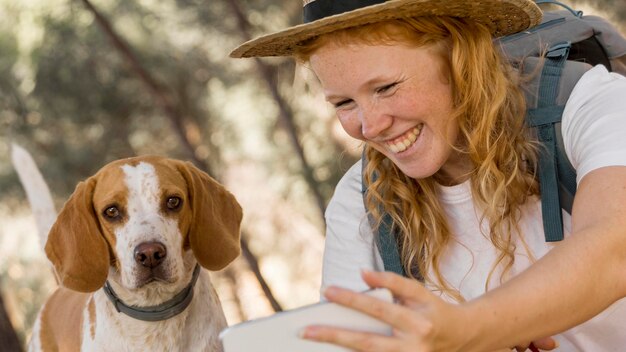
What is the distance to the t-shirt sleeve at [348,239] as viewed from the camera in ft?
8.69

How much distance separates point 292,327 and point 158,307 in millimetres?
2049

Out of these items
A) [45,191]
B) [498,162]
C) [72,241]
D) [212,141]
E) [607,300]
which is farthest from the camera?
[212,141]

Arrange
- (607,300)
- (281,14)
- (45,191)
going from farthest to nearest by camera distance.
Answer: (281,14)
(45,191)
(607,300)

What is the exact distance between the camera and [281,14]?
9.20 m

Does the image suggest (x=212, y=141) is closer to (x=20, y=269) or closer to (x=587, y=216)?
(x=20, y=269)

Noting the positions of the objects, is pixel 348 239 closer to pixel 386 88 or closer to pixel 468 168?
pixel 468 168

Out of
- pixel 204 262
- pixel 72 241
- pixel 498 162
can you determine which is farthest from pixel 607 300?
pixel 72 241

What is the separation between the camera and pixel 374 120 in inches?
86.5

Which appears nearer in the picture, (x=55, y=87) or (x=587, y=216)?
(x=587, y=216)

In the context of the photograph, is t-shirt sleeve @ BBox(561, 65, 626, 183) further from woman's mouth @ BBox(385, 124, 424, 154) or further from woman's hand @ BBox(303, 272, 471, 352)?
woman's hand @ BBox(303, 272, 471, 352)

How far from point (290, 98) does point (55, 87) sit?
9.19 ft

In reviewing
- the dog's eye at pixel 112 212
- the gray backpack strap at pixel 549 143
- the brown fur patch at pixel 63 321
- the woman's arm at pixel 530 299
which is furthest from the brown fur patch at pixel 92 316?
the woman's arm at pixel 530 299

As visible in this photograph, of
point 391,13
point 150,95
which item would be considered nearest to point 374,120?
point 391,13

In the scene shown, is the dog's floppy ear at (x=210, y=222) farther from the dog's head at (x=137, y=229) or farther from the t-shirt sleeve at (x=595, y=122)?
the t-shirt sleeve at (x=595, y=122)
